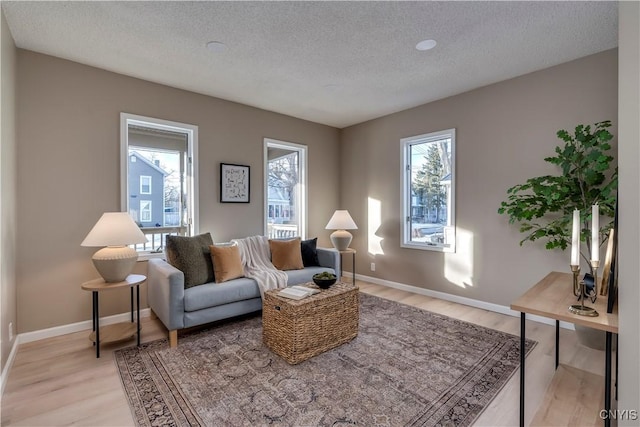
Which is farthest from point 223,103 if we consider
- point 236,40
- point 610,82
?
point 610,82

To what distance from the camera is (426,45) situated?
2691 mm

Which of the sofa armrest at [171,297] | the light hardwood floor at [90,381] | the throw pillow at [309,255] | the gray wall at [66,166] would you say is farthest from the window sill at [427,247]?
the gray wall at [66,166]

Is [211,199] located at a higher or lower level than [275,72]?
lower

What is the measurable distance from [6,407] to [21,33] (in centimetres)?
277

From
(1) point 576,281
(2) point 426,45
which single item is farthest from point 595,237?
(2) point 426,45

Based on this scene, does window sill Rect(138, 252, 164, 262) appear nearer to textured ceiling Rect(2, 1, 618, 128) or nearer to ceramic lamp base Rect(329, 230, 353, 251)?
textured ceiling Rect(2, 1, 618, 128)

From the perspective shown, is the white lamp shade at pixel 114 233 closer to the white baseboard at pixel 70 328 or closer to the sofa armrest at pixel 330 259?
the white baseboard at pixel 70 328

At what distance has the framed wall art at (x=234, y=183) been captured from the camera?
403 cm

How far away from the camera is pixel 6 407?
74.2 inches

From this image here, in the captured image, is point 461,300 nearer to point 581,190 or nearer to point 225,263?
point 581,190

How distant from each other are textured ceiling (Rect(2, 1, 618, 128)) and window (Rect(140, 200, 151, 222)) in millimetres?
1381

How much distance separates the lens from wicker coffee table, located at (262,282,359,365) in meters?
2.40

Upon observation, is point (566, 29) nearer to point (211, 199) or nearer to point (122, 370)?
point (211, 199)

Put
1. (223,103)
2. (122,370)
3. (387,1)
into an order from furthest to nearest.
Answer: (223,103) < (122,370) < (387,1)
